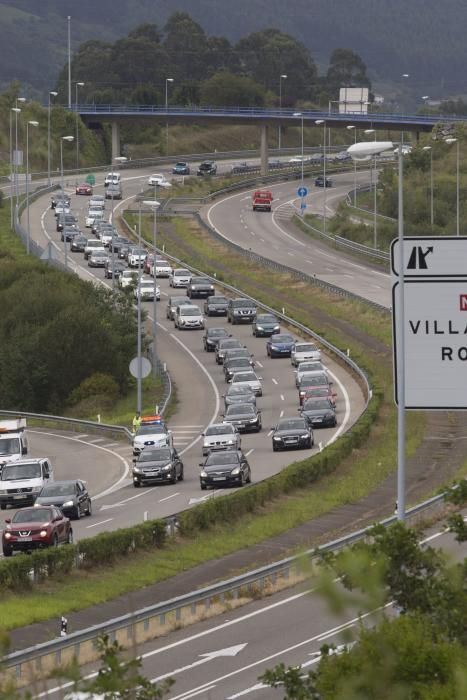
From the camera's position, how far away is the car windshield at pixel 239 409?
59.0 m

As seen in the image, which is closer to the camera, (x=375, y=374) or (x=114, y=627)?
(x=114, y=627)

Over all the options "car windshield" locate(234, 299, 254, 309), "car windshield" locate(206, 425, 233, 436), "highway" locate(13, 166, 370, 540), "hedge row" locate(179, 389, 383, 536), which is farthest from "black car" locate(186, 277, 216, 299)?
"car windshield" locate(206, 425, 233, 436)

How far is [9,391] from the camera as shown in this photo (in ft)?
250

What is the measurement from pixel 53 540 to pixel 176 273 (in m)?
64.6

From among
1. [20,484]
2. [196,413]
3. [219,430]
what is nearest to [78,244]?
[196,413]

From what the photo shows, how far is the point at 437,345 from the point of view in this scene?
525 inches

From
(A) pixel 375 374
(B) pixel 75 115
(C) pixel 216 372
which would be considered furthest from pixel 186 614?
(B) pixel 75 115

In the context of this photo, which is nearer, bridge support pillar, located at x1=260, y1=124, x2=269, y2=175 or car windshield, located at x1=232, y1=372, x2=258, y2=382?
car windshield, located at x1=232, y1=372, x2=258, y2=382

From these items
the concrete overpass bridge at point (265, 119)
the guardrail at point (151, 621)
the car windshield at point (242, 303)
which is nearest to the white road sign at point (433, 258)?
the guardrail at point (151, 621)

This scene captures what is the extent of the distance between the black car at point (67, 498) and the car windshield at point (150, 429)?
11.8 meters

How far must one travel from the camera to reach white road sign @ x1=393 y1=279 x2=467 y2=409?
13289 millimetres

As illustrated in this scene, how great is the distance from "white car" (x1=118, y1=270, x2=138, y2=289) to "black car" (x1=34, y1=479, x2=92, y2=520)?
140 feet

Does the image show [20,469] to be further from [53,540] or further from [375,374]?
[375,374]

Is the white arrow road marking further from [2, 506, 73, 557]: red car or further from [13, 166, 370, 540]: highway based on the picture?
[13, 166, 370, 540]: highway
